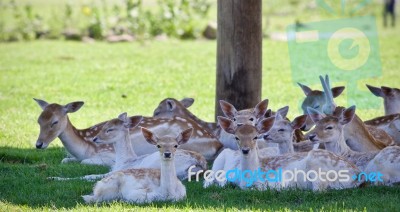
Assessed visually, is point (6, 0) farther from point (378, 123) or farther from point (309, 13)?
point (378, 123)

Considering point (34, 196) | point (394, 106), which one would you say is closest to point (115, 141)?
point (34, 196)

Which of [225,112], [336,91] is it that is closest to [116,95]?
[336,91]

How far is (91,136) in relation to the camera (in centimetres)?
945

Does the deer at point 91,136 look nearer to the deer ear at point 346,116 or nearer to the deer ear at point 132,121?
the deer ear at point 132,121

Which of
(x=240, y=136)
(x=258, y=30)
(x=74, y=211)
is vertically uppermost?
(x=258, y=30)

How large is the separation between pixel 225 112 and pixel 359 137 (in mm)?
1320

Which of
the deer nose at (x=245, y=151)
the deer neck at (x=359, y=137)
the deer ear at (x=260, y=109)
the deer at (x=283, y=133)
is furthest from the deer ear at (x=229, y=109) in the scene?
the deer nose at (x=245, y=151)

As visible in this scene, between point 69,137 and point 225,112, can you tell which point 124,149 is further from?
point 69,137

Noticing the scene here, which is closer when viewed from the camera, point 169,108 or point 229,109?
point 229,109

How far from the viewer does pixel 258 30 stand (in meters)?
9.43

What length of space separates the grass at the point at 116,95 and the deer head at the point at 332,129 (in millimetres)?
847

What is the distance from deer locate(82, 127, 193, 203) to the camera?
6867 mm

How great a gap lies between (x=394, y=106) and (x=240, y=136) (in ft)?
12.1

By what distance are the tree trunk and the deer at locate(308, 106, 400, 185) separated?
4.61ft
